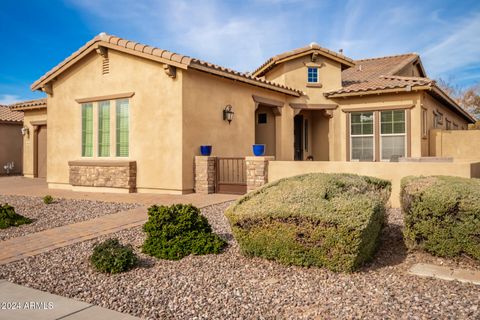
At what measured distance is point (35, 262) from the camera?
466cm

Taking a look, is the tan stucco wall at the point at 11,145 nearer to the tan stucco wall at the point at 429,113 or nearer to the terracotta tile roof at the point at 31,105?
the terracotta tile roof at the point at 31,105

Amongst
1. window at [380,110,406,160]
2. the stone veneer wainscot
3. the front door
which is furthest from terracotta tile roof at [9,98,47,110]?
window at [380,110,406,160]

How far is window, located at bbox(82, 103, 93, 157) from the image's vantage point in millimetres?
12430

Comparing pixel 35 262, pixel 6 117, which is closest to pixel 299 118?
pixel 35 262

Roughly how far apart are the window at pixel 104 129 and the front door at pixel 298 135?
844 cm

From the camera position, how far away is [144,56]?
10.8m

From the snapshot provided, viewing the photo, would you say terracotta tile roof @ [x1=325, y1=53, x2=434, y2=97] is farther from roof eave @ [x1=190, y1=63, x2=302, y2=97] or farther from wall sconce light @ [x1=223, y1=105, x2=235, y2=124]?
wall sconce light @ [x1=223, y1=105, x2=235, y2=124]

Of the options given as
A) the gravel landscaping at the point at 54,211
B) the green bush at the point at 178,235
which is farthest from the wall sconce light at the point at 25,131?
the green bush at the point at 178,235

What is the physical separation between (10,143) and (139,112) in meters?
13.9

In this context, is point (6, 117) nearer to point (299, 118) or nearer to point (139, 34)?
point (139, 34)

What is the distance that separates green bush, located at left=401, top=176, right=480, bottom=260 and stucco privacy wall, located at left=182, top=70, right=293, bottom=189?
720cm

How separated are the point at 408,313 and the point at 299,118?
1427cm

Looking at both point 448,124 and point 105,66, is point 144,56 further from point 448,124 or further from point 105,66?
point 448,124

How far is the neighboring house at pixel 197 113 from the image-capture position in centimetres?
1077
